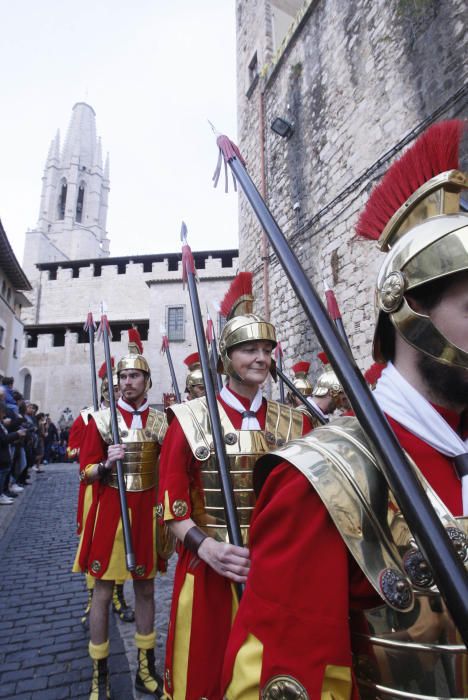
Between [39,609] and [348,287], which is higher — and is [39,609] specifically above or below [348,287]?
below

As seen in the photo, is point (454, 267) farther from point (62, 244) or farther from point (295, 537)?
point (62, 244)

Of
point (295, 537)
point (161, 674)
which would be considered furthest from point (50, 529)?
point (295, 537)

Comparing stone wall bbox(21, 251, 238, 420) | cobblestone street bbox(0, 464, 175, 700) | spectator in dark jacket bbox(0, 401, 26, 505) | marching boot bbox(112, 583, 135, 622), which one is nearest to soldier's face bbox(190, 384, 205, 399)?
cobblestone street bbox(0, 464, 175, 700)

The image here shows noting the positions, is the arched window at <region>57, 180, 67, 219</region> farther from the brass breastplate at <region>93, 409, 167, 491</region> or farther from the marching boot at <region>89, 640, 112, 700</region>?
the marching boot at <region>89, 640, 112, 700</region>

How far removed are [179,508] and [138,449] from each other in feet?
5.31

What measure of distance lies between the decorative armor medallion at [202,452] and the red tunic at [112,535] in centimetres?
154

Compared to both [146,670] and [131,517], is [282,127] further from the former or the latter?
[146,670]

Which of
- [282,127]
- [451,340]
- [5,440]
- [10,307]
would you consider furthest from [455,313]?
[10,307]

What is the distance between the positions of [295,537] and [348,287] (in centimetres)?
898

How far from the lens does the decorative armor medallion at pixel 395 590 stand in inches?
36.7

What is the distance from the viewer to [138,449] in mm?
3848

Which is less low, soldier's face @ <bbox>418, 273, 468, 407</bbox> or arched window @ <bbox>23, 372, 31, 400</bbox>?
arched window @ <bbox>23, 372, 31, 400</bbox>

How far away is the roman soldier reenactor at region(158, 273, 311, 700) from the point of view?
2064 mm

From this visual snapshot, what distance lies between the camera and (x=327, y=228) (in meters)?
10.5
